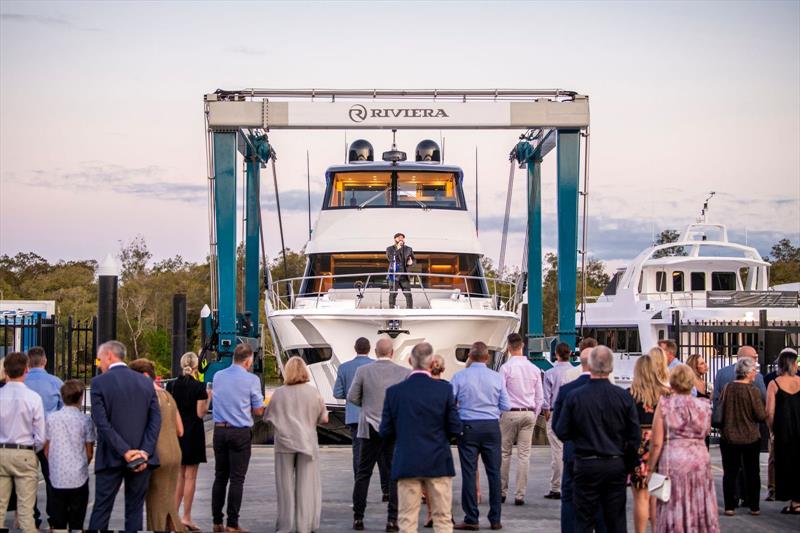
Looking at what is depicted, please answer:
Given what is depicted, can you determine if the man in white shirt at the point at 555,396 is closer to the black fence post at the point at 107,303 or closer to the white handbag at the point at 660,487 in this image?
the white handbag at the point at 660,487

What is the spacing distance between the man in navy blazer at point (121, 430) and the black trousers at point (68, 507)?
32cm

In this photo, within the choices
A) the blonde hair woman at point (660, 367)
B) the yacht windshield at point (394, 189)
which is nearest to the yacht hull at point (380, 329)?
the yacht windshield at point (394, 189)

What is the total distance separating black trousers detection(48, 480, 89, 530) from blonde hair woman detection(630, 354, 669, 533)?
15.9 ft

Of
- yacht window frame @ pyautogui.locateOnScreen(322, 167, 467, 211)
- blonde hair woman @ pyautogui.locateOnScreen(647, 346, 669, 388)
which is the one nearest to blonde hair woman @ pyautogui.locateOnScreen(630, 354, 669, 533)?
blonde hair woman @ pyautogui.locateOnScreen(647, 346, 669, 388)

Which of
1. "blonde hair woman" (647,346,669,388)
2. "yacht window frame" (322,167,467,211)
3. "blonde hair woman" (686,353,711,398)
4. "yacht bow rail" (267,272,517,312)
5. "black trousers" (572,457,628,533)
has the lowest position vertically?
"black trousers" (572,457,628,533)

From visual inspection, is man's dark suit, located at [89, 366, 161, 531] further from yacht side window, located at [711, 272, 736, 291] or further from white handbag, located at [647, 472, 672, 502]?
yacht side window, located at [711, 272, 736, 291]

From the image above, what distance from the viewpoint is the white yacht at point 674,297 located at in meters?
34.8

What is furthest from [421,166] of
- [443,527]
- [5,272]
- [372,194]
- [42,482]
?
[5,272]

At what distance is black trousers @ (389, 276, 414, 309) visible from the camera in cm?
1980

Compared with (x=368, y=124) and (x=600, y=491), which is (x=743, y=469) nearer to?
(x=600, y=491)

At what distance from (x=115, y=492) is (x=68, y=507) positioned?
0.54 metres

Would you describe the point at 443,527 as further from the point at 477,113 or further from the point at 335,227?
the point at 335,227

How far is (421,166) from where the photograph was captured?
25.1 m

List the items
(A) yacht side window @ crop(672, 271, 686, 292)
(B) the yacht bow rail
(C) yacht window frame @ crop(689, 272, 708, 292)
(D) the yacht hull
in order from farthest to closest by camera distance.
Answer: (A) yacht side window @ crop(672, 271, 686, 292), (C) yacht window frame @ crop(689, 272, 708, 292), (B) the yacht bow rail, (D) the yacht hull
